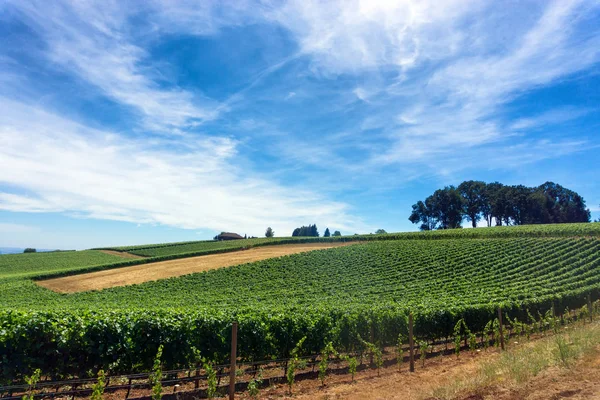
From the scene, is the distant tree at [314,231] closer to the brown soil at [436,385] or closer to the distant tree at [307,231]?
the distant tree at [307,231]

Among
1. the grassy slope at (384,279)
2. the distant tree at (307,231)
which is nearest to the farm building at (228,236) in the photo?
the distant tree at (307,231)

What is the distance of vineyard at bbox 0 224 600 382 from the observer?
920 cm

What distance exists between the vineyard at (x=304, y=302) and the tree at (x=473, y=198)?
217 ft

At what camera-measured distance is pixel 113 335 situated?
9430 millimetres

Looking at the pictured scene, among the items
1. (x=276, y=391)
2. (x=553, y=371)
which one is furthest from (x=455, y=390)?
(x=276, y=391)

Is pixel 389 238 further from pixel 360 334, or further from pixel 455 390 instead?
pixel 455 390

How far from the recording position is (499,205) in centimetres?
11512

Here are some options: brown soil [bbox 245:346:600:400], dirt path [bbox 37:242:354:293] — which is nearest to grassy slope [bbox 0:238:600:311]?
dirt path [bbox 37:242:354:293]

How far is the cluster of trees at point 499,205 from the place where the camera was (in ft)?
361

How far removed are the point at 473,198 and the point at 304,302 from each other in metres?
121

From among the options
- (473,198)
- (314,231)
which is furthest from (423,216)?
(314,231)

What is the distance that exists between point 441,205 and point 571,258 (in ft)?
281

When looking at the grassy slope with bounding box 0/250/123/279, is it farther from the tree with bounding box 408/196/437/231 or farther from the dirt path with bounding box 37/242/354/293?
the tree with bounding box 408/196/437/231

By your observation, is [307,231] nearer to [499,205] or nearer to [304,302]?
[499,205]
